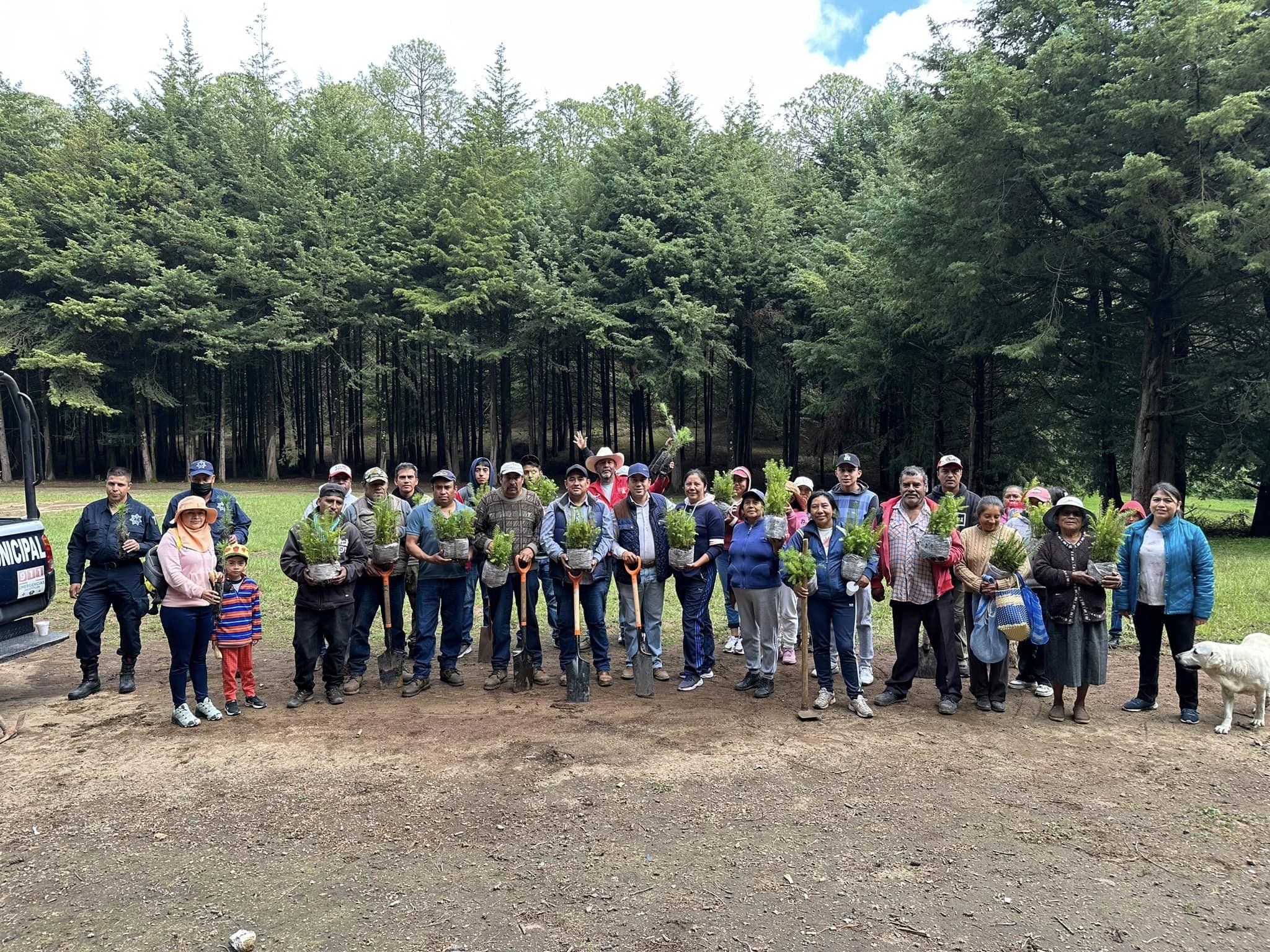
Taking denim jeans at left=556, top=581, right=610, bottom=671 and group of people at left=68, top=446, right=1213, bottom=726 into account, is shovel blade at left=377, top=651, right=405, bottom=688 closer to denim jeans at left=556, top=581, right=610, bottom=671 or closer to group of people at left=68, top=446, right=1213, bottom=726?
group of people at left=68, top=446, right=1213, bottom=726

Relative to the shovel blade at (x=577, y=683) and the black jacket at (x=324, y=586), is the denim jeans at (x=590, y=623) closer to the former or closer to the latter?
the shovel blade at (x=577, y=683)

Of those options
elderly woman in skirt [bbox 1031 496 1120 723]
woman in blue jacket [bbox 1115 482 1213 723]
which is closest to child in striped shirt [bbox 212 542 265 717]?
elderly woman in skirt [bbox 1031 496 1120 723]

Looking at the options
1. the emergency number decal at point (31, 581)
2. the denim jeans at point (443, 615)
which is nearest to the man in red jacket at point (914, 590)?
the denim jeans at point (443, 615)

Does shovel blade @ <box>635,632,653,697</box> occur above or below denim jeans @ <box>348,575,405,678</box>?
below

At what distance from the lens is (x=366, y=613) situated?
7.69m

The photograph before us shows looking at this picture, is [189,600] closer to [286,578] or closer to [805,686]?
[805,686]

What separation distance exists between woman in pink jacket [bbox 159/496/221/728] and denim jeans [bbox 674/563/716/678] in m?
4.15

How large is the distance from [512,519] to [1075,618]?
5065mm

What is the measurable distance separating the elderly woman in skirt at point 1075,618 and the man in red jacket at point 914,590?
2.44 ft

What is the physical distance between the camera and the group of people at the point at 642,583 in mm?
6684

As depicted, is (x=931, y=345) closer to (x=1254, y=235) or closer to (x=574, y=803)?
(x=1254, y=235)

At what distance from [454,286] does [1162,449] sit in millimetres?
27071

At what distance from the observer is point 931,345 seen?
2642 centimetres

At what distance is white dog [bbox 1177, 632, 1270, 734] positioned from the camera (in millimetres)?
6410
